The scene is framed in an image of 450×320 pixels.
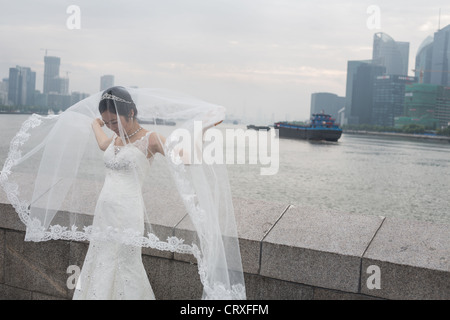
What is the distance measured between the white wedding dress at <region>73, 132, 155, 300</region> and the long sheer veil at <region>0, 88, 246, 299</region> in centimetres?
3

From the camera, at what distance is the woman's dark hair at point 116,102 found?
2.94m

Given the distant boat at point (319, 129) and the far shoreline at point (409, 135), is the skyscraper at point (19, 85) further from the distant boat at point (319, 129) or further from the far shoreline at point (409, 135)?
the far shoreline at point (409, 135)

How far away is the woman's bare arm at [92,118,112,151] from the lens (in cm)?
316

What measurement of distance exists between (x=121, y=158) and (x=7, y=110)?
79864mm

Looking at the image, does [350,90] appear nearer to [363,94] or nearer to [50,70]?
[363,94]

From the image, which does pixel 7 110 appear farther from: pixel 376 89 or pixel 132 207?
pixel 376 89

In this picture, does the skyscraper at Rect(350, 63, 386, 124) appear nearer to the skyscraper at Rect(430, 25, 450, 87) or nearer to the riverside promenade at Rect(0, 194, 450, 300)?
the skyscraper at Rect(430, 25, 450, 87)

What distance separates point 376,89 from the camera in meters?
137

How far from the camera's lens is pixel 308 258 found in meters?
2.91

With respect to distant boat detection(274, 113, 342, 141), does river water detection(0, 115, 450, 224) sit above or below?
below

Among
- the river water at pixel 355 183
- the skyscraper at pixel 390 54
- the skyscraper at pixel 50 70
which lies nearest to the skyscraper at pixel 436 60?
the skyscraper at pixel 390 54

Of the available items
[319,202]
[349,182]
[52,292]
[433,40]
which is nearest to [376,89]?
[433,40]

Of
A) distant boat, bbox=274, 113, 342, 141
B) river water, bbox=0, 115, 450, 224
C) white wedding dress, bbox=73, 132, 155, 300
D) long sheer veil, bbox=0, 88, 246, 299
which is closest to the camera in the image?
long sheer veil, bbox=0, 88, 246, 299

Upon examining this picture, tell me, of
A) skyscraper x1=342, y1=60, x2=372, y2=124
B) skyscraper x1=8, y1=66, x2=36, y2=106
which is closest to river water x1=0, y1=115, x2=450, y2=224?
skyscraper x1=8, y1=66, x2=36, y2=106
